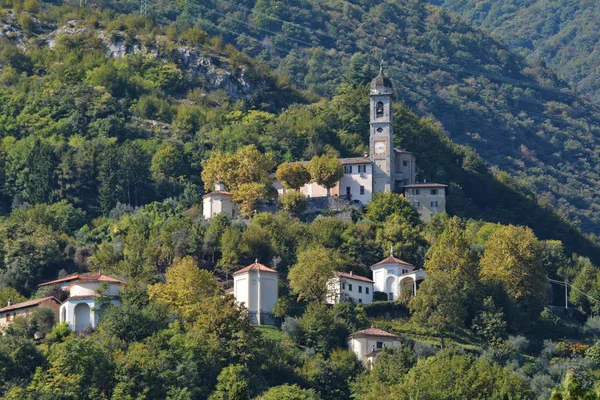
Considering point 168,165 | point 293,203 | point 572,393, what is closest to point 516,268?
point 293,203

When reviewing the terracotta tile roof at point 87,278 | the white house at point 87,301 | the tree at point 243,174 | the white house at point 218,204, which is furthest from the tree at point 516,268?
the white house at point 87,301

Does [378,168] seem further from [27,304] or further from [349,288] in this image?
[27,304]

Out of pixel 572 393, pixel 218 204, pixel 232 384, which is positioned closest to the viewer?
pixel 572 393

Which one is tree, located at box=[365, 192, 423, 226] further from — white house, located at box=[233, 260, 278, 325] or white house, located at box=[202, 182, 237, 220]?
white house, located at box=[233, 260, 278, 325]

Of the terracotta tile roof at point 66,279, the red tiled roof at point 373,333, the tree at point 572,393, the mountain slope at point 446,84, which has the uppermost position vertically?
the mountain slope at point 446,84

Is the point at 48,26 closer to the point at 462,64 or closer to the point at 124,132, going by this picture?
the point at 124,132

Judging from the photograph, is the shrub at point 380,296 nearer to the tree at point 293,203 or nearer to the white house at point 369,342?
the white house at point 369,342
